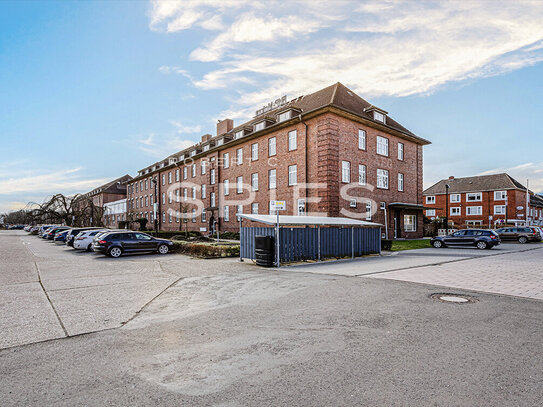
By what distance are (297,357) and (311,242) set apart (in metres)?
11.3

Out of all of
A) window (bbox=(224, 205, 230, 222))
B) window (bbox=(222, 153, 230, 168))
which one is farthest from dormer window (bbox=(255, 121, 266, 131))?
window (bbox=(224, 205, 230, 222))

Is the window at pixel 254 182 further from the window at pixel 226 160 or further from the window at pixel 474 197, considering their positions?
the window at pixel 474 197

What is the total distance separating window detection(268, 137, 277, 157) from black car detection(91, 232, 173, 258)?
1371 centimetres

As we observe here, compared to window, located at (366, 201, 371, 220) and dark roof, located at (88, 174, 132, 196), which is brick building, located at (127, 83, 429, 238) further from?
dark roof, located at (88, 174, 132, 196)

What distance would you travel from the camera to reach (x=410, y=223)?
33.0 meters

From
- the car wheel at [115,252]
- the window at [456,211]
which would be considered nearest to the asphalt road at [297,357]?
the car wheel at [115,252]

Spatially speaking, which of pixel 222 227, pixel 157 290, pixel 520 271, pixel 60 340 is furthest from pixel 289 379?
pixel 222 227

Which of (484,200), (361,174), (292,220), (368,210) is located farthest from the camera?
(484,200)

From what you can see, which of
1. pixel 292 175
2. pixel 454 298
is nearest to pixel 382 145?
pixel 292 175

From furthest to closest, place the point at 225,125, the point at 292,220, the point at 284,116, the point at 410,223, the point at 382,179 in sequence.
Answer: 1. the point at 225,125
2. the point at 410,223
3. the point at 382,179
4. the point at 284,116
5. the point at 292,220

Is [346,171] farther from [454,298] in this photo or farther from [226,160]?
[454,298]

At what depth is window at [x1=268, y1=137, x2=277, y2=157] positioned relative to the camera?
30.4m

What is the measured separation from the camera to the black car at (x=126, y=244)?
18266 millimetres

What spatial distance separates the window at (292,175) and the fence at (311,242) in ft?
34.5
